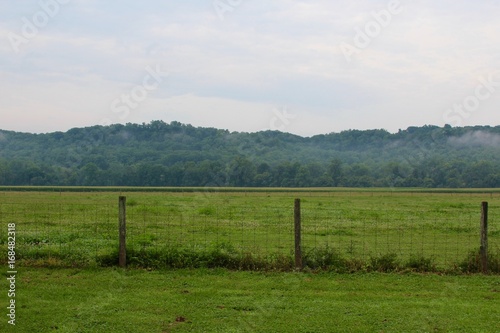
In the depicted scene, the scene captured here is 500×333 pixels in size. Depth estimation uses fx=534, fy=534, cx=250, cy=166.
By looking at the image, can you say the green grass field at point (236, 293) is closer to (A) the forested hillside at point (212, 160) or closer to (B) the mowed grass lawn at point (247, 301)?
(B) the mowed grass lawn at point (247, 301)

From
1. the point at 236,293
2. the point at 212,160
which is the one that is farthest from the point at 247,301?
the point at 212,160

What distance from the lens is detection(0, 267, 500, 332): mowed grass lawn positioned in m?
8.18

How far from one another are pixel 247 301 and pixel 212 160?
134 meters

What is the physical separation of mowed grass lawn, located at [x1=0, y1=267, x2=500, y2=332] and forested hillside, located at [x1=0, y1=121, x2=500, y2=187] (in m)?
118

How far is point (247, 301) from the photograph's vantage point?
9383mm

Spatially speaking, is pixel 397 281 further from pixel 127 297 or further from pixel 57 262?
pixel 57 262

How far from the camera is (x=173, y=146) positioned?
16262 cm

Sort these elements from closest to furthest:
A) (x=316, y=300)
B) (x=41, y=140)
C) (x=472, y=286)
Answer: (x=316, y=300)
(x=472, y=286)
(x=41, y=140)

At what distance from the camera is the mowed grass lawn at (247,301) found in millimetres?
8180

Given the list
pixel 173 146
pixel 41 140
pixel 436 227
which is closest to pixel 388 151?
pixel 173 146

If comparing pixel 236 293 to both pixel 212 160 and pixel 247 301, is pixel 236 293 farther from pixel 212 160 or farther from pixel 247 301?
pixel 212 160

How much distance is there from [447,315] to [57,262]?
8107 millimetres

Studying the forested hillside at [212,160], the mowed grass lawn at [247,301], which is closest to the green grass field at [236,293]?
the mowed grass lawn at [247,301]

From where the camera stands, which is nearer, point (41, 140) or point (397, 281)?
point (397, 281)
